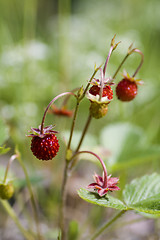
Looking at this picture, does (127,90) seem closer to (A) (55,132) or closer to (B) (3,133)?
(A) (55,132)

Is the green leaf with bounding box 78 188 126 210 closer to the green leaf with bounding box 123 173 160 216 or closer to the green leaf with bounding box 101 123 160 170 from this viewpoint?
the green leaf with bounding box 123 173 160 216

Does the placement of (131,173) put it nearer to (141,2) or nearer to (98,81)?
(98,81)

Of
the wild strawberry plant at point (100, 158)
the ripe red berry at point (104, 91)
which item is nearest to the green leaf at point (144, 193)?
the wild strawberry plant at point (100, 158)

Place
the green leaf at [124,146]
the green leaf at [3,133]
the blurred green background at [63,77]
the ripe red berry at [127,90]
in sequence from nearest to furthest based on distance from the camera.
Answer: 1. the ripe red berry at [127,90]
2. the green leaf at [3,133]
3. the green leaf at [124,146]
4. the blurred green background at [63,77]

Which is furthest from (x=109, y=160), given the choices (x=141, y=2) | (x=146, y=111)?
(x=141, y=2)

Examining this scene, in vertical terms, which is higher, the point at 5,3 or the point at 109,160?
the point at 5,3

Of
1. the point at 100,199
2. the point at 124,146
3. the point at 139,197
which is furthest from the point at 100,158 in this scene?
the point at 124,146

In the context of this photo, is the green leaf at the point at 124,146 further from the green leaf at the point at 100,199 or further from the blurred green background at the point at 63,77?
the green leaf at the point at 100,199

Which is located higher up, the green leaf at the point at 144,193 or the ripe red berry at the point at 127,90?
the ripe red berry at the point at 127,90
